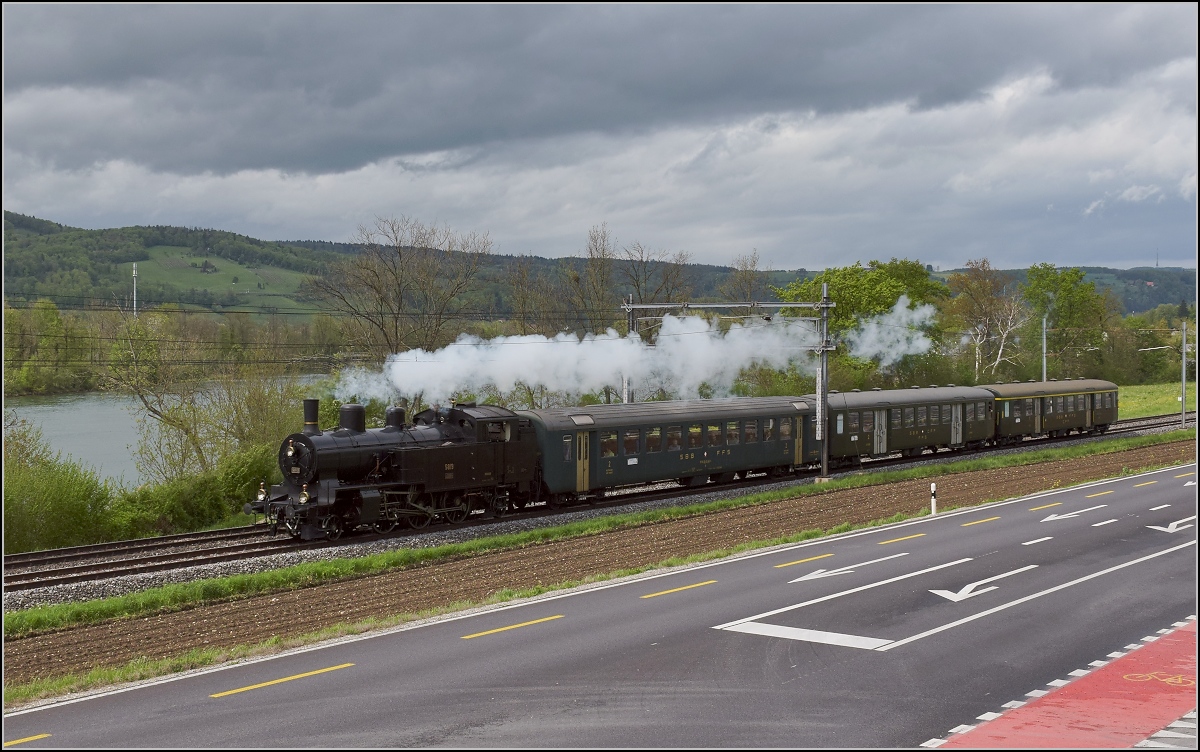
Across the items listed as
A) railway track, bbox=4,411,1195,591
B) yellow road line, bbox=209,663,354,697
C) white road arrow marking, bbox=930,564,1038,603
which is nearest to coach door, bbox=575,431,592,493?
railway track, bbox=4,411,1195,591

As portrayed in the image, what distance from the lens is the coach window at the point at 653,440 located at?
3316 cm

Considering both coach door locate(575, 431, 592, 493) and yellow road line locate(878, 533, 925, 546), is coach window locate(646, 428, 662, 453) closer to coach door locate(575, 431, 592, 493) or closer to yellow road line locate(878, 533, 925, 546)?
coach door locate(575, 431, 592, 493)

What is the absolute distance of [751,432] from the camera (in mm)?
36844

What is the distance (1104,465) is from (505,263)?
Result: 142 feet

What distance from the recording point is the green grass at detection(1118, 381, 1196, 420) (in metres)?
77.0

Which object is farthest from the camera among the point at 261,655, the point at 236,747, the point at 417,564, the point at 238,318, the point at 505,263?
the point at 505,263

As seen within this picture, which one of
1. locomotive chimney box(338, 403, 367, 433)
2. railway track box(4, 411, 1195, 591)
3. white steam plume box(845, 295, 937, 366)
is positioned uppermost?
white steam plume box(845, 295, 937, 366)

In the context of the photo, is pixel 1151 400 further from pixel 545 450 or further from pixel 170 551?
pixel 170 551

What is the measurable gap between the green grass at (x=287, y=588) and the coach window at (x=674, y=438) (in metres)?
2.98

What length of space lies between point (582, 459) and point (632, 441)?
6.90ft

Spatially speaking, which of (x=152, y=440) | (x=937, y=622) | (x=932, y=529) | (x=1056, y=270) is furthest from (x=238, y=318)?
(x=1056, y=270)

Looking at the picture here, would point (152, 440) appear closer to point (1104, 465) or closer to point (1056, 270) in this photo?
point (1104, 465)

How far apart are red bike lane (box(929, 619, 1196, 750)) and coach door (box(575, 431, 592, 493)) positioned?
61.7ft

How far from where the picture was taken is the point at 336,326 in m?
58.3
